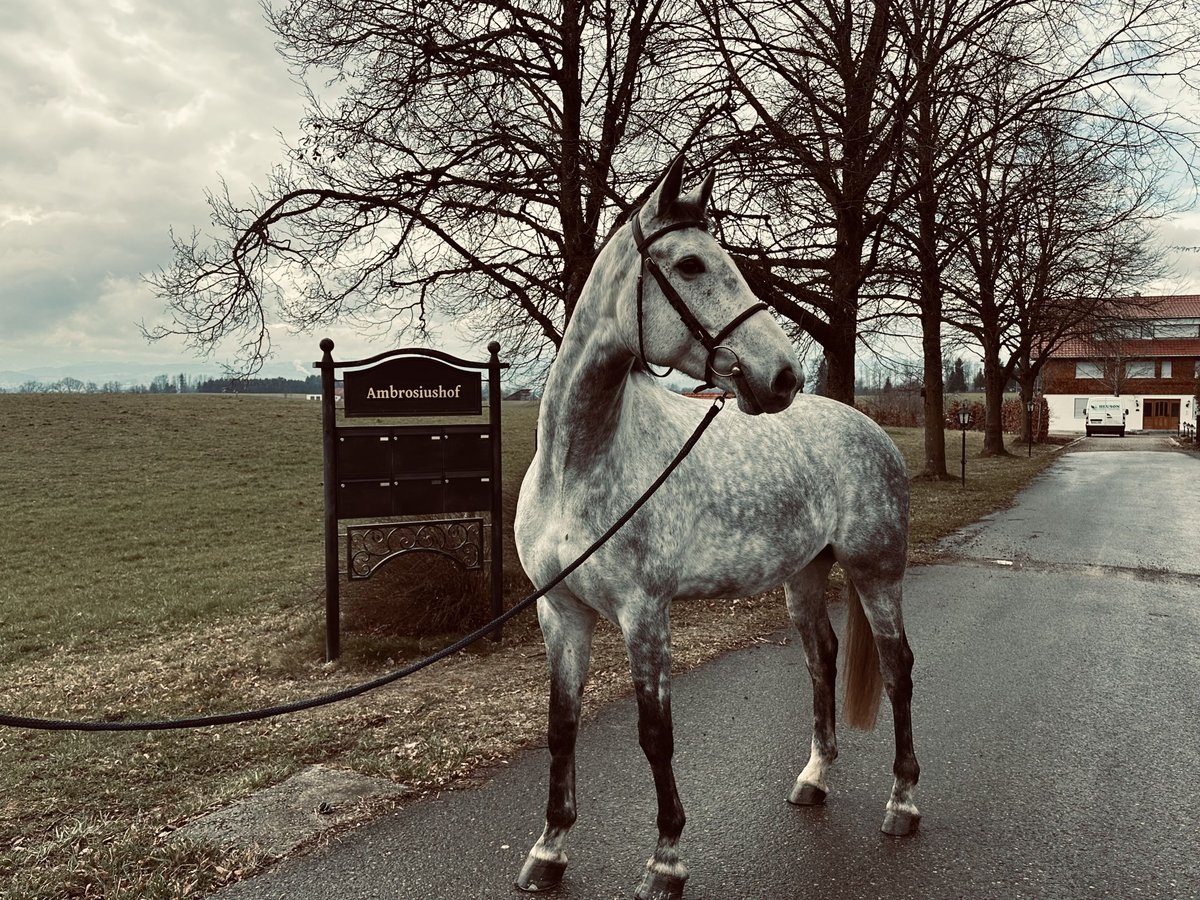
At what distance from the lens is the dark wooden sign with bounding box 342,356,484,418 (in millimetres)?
6691

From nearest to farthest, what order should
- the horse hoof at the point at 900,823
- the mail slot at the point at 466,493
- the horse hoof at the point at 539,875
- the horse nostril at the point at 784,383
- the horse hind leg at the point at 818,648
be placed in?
the horse nostril at the point at 784,383, the horse hoof at the point at 539,875, the horse hoof at the point at 900,823, the horse hind leg at the point at 818,648, the mail slot at the point at 466,493

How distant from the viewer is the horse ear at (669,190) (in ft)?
8.29

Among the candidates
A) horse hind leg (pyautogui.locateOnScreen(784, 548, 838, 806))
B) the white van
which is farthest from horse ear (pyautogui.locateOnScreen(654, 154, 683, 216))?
the white van

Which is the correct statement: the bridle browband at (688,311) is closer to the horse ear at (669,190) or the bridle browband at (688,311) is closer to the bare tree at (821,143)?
the horse ear at (669,190)

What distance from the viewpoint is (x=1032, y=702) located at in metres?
5.25

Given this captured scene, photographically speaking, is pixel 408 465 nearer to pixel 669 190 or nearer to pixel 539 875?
pixel 539 875

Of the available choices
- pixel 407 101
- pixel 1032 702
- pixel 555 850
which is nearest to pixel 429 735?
pixel 555 850

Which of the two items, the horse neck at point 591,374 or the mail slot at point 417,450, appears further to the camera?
the mail slot at point 417,450

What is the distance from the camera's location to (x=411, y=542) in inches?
278

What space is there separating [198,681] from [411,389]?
2896 millimetres

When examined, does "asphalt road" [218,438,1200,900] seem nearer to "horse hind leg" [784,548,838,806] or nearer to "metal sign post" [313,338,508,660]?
"horse hind leg" [784,548,838,806]

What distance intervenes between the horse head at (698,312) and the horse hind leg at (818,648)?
173cm

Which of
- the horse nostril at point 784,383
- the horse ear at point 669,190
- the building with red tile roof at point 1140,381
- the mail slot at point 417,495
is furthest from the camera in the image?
the building with red tile roof at point 1140,381

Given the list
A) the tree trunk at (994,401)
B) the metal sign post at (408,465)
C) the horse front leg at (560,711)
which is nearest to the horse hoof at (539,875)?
the horse front leg at (560,711)
